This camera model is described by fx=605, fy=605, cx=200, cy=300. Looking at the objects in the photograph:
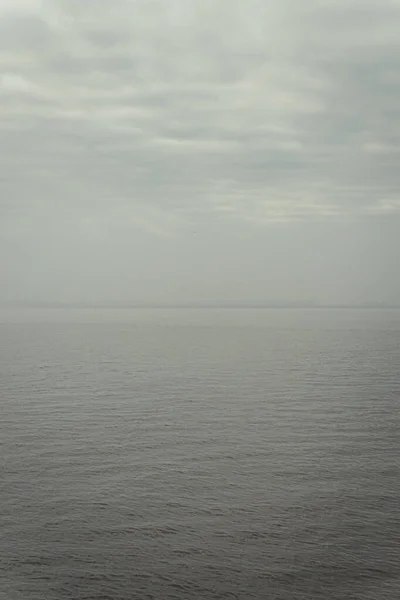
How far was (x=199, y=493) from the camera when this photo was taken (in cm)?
5681

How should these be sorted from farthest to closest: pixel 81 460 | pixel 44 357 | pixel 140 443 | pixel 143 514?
pixel 44 357, pixel 140 443, pixel 81 460, pixel 143 514

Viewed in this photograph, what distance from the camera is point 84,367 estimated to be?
491 ft

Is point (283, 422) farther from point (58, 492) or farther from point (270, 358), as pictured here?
point (270, 358)

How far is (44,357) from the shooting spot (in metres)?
170

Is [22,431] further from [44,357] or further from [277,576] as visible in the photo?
[44,357]

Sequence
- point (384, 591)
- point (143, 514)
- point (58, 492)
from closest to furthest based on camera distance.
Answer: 1. point (384, 591)
2. point (143, 514)
3. point (58, 492)

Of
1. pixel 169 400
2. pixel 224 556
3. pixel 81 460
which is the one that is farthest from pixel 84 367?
pixel 224 556

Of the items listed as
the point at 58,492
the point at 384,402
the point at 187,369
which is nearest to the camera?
the point at 58,492

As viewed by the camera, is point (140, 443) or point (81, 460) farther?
point (140, 443)

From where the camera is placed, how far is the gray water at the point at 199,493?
41625mm

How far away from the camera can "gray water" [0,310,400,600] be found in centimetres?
4162

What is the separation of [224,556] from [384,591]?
11392mm

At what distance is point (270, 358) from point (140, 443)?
102281 millimetres

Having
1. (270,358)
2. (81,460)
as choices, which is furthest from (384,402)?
(270,358)
